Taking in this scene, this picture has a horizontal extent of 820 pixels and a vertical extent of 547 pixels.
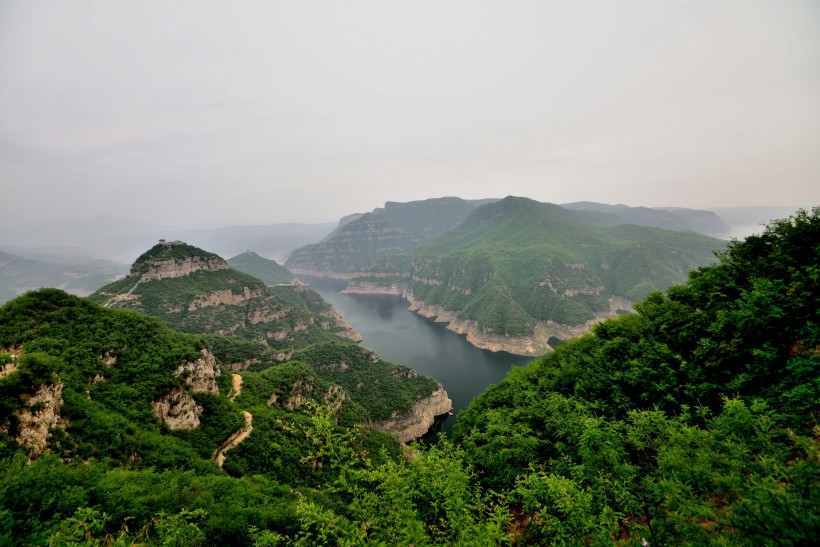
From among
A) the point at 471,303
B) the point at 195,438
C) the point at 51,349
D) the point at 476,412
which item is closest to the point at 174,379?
the point at 195,438

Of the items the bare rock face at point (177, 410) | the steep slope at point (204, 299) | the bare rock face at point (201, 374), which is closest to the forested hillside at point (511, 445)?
the bare rock face at point (201, 374)

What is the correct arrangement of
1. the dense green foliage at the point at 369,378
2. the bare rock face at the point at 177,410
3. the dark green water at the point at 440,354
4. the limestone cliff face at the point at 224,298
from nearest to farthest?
the bare rock face at the point at 177,410 < the dense green foliage at the point at 369,378 < the limestone cliff face at the point at 224,298 < the dark green water at the point at 440,354

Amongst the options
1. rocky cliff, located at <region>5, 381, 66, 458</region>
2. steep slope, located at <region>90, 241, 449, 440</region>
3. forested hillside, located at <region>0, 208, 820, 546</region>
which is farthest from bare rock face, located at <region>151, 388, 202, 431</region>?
steep slope, located at <region>90, 241, 449, 440</region>

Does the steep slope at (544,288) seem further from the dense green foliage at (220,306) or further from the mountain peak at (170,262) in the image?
the mountain peak at (170,262)

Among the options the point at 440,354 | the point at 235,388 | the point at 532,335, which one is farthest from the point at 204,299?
the point at 532,335

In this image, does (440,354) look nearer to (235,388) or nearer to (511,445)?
(235,388)

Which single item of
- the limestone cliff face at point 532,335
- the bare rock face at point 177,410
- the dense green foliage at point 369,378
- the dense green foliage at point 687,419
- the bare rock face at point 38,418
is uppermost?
the dense green foliage at point 687,419

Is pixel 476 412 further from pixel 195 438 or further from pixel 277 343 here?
pixel 277 343

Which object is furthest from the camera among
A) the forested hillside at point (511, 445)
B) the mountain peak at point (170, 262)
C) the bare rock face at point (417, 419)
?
the mountain peak at point (170, 262)
